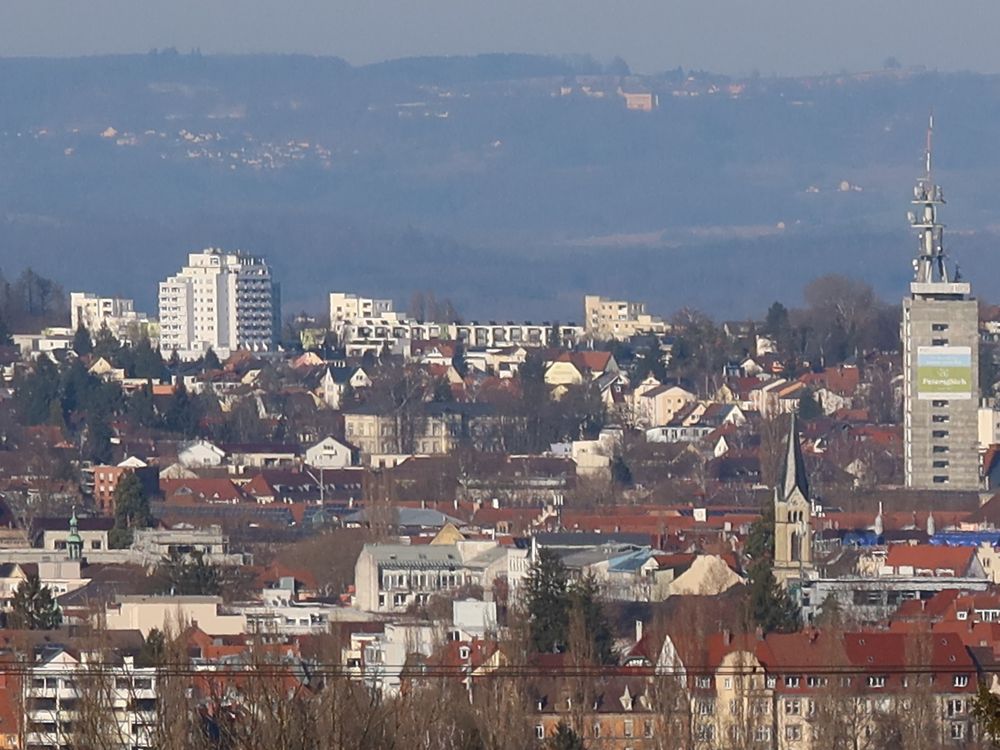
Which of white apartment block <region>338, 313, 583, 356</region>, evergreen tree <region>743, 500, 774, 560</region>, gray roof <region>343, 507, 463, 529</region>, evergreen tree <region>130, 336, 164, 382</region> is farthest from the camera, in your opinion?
white apartment block <region>338, 313, 583, 356</region>

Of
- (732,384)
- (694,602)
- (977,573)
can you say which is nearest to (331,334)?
(732,384)

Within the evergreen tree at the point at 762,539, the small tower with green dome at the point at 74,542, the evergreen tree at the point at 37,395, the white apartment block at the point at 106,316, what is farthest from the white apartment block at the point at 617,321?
the evergreen tree at the point at 762,539

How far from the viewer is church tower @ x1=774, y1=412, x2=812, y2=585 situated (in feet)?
161

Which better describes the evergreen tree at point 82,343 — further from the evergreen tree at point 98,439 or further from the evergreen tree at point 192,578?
the evergreen tree at point 192,578

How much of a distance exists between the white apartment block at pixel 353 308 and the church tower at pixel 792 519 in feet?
249

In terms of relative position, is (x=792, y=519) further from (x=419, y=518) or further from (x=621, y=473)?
(x=621, y=473)

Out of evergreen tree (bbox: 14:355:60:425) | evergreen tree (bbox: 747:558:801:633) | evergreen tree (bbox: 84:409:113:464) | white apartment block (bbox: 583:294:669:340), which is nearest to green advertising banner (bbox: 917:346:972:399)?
evergreen tree (bbox: 84:409:113:464)

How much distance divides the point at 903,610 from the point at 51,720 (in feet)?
41.9

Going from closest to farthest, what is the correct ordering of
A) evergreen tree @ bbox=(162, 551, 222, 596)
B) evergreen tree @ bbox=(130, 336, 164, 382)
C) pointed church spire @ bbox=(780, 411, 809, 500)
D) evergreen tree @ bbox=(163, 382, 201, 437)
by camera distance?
evergreen tree @ bbox=(162, 551, 222, 596) → pointed church spire @ bbox=(780, 411, 809, 500) → evergreen tree @ bbox=(163, 382, 201, 437) → evergreen tree @ bbox=(130, 336, 164, 382)

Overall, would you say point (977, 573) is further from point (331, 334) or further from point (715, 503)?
point (331, 334)

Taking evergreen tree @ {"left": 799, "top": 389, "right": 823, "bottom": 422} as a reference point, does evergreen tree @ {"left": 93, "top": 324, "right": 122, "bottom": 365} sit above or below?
above

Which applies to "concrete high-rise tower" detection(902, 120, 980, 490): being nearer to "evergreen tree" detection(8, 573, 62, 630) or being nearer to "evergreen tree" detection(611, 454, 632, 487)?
"evergreen tree" detection(611, 454, 632, 487)

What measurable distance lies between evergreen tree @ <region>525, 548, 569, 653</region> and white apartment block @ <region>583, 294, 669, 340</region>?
7379cm

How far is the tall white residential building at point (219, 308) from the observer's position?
391 feet
